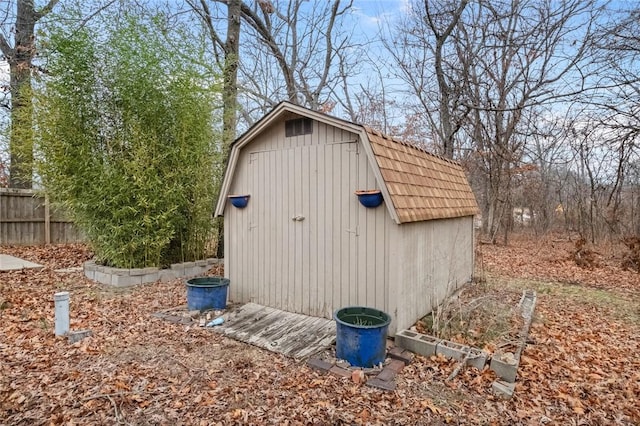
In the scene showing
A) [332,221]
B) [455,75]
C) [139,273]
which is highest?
[455,75]

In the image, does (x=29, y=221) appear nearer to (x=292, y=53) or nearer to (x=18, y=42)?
(x=18, y=42)

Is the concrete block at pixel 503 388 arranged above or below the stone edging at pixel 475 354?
below

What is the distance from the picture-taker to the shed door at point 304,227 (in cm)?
407

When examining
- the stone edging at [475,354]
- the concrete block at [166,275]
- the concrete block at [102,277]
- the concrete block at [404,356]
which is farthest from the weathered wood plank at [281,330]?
the concrete block at [102,277]

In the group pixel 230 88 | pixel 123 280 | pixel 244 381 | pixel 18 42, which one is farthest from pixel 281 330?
pixel 18 42

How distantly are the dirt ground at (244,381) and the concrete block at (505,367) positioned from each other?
0.25ft

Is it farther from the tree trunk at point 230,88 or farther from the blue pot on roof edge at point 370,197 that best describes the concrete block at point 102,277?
the blue pot on roof edge at point 370,197

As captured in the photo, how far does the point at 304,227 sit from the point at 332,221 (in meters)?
0.41

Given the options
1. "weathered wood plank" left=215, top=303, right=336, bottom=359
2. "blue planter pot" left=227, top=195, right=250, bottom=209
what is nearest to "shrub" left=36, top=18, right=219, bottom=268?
"blue planter pot" left=227, top=195, right=250, bottom=209

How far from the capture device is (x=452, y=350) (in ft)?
10.8

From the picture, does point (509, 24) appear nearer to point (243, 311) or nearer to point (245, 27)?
point (245, 27)

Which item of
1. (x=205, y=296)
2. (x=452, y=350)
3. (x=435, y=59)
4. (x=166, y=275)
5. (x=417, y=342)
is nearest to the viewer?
(x=452, y=350)

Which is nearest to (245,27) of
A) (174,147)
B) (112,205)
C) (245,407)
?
(174,147)

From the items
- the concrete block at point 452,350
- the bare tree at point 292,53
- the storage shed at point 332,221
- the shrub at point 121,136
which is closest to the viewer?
the concrete block at point 452,350
